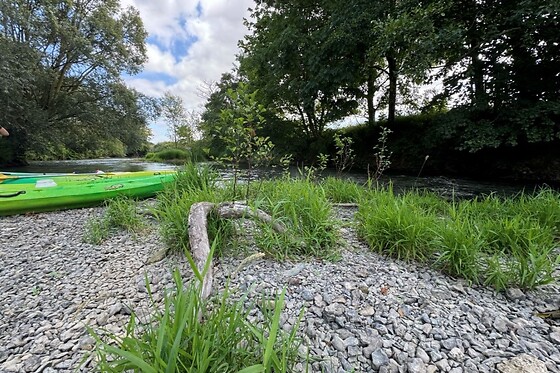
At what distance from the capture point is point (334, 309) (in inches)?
53.6

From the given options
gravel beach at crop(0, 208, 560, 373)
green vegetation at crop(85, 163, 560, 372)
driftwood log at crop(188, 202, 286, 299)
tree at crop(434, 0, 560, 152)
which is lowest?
gravel beach at crop(0, 208, 560, 373)

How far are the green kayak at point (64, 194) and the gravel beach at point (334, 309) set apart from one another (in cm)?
150

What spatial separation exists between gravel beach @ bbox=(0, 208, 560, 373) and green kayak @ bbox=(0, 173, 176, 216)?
59.2 inches

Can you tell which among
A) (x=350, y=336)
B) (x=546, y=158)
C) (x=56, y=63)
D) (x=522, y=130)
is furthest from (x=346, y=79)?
(x=56, y=63)

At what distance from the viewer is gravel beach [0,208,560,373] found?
3.56ft

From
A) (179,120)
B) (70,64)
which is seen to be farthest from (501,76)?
(179,120)

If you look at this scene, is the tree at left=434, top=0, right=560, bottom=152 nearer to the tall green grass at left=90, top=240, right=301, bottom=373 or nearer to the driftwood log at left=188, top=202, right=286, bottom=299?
the driftwood log at left=188, top=202, right=286, bottom=299

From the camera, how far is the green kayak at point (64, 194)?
10.6 ft

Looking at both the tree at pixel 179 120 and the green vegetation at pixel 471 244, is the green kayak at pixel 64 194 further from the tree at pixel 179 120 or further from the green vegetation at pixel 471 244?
the tree at pixel 179 120

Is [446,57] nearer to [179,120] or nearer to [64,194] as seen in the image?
[64,194]

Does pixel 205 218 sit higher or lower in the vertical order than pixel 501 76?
lower

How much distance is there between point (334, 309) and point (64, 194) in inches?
151

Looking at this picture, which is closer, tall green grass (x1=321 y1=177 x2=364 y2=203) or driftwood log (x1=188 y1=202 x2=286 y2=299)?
driftwood log (x1=188 y1=202 x2=286 y2=299)

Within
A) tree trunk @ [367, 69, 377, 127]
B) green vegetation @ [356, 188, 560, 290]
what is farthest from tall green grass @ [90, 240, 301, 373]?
tree trunk @ [367, 69, 377, 127]
